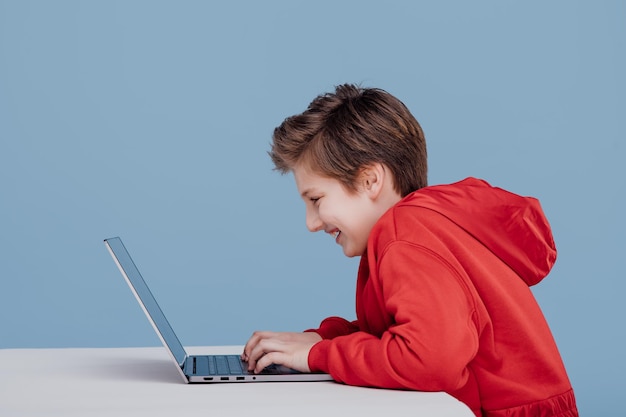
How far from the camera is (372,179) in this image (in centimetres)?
183

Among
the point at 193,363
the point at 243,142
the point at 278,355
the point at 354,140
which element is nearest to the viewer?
the point at 278,355

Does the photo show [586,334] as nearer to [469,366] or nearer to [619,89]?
[619,89]

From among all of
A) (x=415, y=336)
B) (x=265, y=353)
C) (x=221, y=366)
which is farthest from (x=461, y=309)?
(x=221, y=366)

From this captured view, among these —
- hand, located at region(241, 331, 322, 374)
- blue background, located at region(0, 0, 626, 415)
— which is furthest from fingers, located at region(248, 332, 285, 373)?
blue background, located at region(0, 0, 626, 415)

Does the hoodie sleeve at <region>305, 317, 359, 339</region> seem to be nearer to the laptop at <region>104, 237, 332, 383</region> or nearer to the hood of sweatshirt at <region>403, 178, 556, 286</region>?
the laptop at <region>104, 237, 332, 383</region>

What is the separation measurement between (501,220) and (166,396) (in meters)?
0.67

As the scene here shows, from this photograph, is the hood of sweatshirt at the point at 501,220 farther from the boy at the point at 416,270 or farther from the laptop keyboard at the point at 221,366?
the laptop keyboard at the point at 221,366

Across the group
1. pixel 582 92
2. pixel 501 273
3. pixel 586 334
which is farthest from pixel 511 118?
pixel 501 273

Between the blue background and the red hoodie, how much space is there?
89.0 inches

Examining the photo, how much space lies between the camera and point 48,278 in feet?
13.1

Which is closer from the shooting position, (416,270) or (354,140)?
(416,270)

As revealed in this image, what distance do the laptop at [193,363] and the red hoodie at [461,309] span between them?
0.24ft

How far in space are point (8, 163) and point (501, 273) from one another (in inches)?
113

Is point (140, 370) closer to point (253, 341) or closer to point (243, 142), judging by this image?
point (253, 341)
